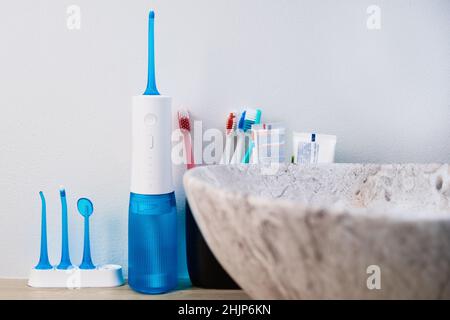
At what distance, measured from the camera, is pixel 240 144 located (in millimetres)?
755

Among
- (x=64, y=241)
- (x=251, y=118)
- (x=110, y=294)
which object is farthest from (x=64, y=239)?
(x=251, y=118)

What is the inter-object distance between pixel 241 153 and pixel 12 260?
44 cm

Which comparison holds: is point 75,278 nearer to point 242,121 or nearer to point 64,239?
point 64,239

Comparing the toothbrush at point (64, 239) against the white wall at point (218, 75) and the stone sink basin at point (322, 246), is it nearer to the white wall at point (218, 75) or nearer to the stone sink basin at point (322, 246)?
the white wall at point (218, 75)

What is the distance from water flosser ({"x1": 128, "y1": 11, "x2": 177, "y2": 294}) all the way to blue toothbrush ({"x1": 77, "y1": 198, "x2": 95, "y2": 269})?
75mm

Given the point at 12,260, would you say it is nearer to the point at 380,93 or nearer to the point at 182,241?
the point at 182,241

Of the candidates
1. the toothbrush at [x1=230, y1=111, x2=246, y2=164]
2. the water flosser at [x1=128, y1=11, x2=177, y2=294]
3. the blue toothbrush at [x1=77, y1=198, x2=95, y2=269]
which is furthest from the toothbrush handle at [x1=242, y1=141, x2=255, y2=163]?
the blue toothbrush at [x1=77, y1=198, x2=95, y2=269]

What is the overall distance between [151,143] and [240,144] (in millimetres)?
153

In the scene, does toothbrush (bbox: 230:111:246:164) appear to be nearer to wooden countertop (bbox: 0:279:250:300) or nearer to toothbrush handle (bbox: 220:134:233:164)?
toothbrush handle (bbox: 220:134:233:164)

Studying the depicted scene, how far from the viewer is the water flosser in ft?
2.22

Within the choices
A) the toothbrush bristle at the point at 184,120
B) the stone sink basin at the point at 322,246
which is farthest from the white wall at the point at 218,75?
the stone sink basin at the point at 322,246

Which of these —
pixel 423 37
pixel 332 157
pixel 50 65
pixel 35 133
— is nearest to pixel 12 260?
pixel 35 133
